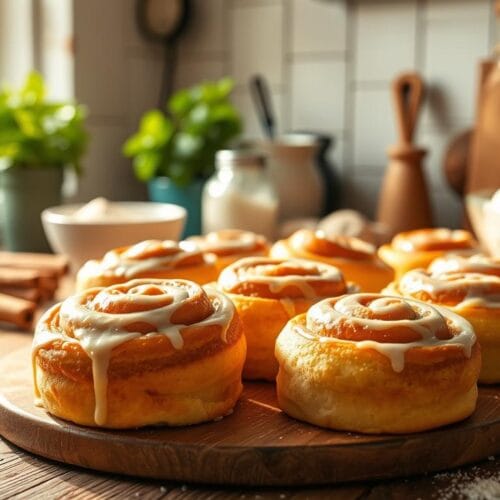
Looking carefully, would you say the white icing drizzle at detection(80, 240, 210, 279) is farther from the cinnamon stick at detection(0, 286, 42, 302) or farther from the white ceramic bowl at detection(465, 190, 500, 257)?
the white ceramic bowl at detection(465, 190, 500, 257)

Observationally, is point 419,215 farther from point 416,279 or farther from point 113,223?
point 416,279

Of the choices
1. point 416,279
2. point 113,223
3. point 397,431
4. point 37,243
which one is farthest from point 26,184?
point 397,431

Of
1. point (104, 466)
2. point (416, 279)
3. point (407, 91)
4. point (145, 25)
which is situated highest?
point (145, 25)

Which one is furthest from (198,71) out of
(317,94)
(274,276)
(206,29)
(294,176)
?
(274,276)

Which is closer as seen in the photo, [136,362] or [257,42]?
[136,362]

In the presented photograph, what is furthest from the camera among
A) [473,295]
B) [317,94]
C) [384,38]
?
[317,94]

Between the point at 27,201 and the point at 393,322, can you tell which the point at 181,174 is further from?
the point at 393,322

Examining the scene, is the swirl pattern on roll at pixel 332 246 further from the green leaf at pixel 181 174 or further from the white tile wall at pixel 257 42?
the white tile wall at pixel 257 42

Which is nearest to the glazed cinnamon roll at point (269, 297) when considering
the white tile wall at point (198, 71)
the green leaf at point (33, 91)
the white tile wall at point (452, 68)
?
the green leaf at point (33, 91)
